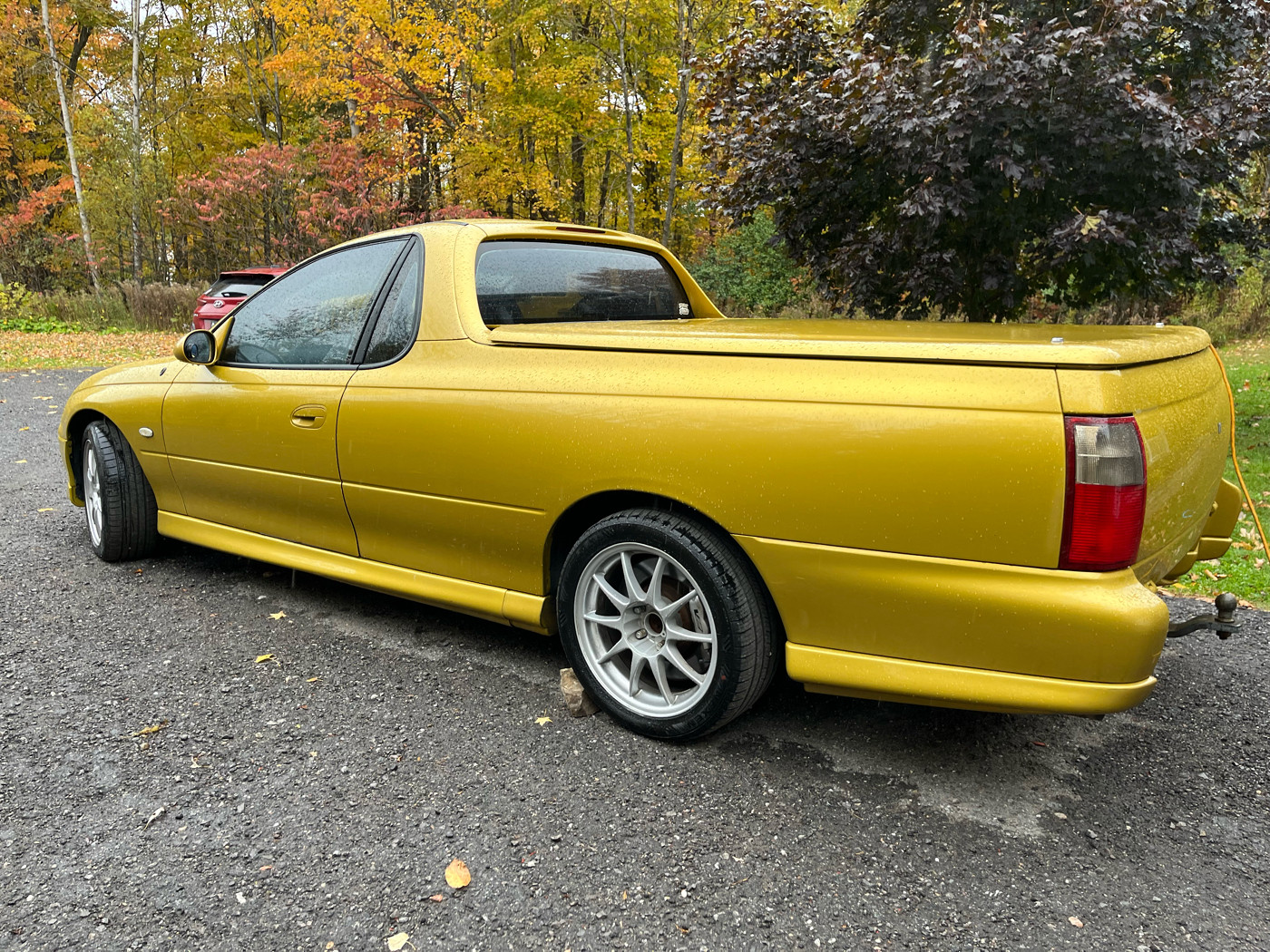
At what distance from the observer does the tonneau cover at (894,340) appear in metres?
2.05

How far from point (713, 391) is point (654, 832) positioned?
1.22m

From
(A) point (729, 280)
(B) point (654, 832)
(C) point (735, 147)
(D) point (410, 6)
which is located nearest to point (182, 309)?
(D) point (410, 6)

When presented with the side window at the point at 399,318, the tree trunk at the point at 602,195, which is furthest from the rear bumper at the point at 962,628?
the tree trunk at the point at 602,195

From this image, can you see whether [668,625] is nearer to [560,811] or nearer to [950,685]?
[560,811]

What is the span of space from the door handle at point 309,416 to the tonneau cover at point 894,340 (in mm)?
880

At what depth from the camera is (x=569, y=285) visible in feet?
11.5

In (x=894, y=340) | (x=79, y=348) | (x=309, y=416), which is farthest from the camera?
(x=79, y=348)

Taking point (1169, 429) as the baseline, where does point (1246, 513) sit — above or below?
below

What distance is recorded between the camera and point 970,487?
2.09 meters

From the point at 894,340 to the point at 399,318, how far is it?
192cm

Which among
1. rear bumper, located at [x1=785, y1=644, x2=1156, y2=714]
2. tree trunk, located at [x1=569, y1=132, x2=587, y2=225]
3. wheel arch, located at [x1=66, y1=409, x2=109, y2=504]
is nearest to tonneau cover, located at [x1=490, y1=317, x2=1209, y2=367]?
rear bumper, located at [x1=785, y1=644, x2=1156, y2=714]

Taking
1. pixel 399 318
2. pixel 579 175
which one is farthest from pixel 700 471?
pixel 579 175

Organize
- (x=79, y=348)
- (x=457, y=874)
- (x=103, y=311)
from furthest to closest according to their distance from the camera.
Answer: (x=103, y=311), (x=79, y=348), (x=457, y=874)

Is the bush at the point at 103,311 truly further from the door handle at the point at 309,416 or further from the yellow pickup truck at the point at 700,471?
the door handle at the point at 309,416
